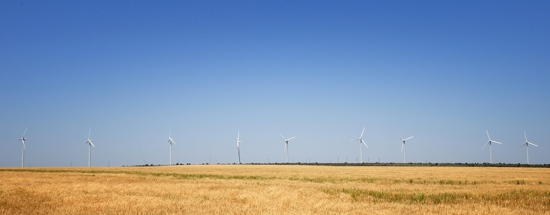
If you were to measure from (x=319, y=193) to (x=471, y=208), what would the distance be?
9554 millimetres

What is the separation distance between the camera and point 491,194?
27.9m

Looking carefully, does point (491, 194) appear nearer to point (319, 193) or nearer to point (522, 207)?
point (522, 207)

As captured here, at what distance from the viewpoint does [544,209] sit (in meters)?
20.9

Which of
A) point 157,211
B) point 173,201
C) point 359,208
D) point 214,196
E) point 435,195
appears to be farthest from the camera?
point 435,195

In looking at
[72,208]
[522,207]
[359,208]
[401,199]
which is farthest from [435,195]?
[72,208]

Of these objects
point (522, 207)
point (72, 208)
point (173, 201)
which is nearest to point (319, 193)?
point (173, 201)

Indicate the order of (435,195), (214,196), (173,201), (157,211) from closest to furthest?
(157,211) < (173,201) < (214,196) < (435,195)

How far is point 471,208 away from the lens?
20312 mm

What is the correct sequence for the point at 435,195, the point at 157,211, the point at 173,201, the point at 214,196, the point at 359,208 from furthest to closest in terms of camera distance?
1. the point at 435,195
2. the point at 214,196
3. the point at 173,201
4. the point at 359,208
5. the point at 157,211

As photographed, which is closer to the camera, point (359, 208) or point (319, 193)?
point (359, 208)

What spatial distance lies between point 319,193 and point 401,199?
4.90m

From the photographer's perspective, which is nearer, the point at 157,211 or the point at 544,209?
the point at 157,211

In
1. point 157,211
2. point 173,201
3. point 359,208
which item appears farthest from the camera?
point 173,201

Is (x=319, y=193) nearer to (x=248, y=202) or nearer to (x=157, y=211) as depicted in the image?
(x=248, y=202)
